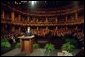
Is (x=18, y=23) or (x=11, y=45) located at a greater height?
(x=18, y=23)

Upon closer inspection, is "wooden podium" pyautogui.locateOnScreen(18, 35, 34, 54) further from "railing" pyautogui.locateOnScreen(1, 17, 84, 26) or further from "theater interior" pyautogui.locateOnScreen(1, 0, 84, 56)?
"railing" pyautogui.locateOnScreen(1, 17, 84, 26)

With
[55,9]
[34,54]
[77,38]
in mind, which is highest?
[55,9]

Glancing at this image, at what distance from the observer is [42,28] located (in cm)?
866

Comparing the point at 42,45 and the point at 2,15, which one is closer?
the point at 2,15

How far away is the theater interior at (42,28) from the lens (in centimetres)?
815

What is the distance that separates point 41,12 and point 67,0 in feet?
3.91

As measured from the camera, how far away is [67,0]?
27.7 ft

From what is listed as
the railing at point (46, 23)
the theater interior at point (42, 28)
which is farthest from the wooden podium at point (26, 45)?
the railing at point (46, 23)

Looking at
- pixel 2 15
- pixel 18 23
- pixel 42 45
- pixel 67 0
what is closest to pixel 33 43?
pixel 42 45

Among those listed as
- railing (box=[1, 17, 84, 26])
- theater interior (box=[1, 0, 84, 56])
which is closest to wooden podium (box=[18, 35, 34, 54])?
theater interior (box=[1, 0, 84, 56])

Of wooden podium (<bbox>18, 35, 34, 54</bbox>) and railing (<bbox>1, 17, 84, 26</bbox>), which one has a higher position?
railing (<bbox>1, 17, 84, 26</bbox>)

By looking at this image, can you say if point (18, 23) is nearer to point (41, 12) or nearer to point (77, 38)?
point (41, 12)

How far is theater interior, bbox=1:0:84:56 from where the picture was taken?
26.7 feet

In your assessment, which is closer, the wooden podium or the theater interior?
the theater interior
